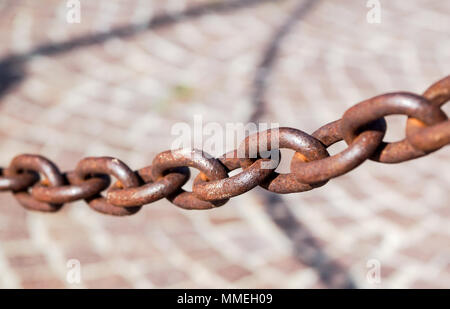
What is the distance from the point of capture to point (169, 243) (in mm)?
2658

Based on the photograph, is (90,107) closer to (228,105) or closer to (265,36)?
(228,105)

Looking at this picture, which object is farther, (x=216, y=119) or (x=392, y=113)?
(x=216, y=119)

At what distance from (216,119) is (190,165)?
Result: 2.25m

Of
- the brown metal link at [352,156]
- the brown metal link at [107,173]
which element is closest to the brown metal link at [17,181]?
the brown metal link at [107,173]

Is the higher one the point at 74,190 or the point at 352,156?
the point at 74,190

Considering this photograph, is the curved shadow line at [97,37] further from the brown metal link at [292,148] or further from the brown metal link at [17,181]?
the brown metal link at [292,148]

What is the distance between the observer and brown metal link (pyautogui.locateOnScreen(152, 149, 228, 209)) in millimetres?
1208

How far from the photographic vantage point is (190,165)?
1.23 meters

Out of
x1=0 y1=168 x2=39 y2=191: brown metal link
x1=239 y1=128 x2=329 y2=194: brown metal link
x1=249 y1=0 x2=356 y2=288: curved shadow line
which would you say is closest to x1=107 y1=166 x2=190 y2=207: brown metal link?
x1=239 y1=128 x2=329 y2=194: brown metal link

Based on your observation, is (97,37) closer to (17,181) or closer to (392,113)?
(17,181)

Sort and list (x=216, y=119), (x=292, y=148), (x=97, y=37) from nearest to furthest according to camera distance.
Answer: (x=292, y=148) < (x=216, y=119) < (x=97, y=37)

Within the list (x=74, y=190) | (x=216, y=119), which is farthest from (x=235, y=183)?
(x=216, y=119)

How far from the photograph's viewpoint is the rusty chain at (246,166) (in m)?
0.96
